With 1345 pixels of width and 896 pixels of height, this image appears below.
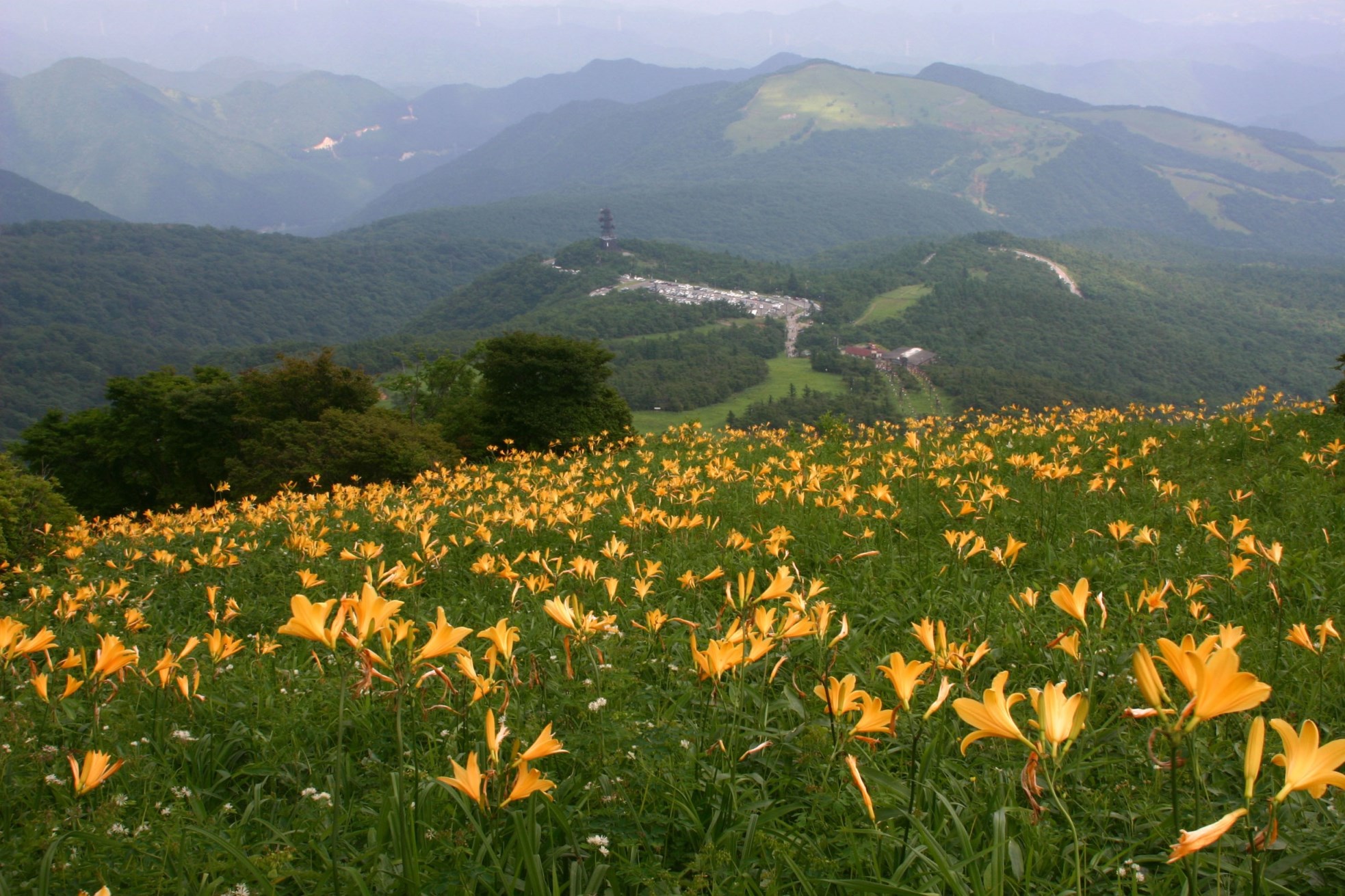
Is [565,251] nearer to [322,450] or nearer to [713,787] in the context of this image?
[322,450]

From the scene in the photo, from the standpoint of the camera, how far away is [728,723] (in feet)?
7.63

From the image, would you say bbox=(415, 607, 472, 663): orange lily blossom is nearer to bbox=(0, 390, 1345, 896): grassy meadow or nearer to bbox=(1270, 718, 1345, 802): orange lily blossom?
bbox=(0, 390, 1345, 896): grassy meadow

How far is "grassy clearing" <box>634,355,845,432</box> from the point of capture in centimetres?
6159

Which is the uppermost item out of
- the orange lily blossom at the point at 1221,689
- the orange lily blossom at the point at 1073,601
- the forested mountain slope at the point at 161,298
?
the orange lily blossom at the point at 1221,689

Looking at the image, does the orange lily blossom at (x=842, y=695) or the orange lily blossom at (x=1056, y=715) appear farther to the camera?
the orange lily blossom at (x=842, y=695)

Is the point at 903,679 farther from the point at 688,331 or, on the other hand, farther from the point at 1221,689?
the point at 688,331

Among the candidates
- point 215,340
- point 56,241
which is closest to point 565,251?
point 215,340

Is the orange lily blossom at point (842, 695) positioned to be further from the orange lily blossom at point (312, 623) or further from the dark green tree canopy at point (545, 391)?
the dark green tree canopy at point (545, 391)

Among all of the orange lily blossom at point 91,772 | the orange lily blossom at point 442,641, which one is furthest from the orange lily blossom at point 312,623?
the orange lily blossom at point 91,772

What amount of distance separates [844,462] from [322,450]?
1371 centimetres

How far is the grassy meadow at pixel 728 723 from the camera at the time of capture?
1493 mm

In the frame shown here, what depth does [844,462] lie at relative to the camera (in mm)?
7945

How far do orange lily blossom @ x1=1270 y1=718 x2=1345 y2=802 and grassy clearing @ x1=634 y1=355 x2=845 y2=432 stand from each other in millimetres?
52955

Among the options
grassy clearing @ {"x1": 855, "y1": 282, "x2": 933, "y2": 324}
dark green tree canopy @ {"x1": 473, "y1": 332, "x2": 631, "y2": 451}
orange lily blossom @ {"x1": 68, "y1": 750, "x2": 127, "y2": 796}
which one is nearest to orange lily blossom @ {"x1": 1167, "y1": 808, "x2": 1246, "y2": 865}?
orange lily blossom @ {"x1": 68, "y1": 750, "x2": 127, "y2": 796}
